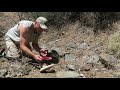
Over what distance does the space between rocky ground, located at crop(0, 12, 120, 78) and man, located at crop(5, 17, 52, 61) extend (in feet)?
0.74

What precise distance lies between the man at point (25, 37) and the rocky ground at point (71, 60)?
0.74 ft

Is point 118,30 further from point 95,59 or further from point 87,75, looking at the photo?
point 87,75

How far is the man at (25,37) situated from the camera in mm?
6338

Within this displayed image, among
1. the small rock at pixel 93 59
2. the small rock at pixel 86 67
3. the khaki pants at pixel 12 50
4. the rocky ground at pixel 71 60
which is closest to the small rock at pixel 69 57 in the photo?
the rocky ground at pixel 71 60

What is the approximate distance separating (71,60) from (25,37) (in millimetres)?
1335

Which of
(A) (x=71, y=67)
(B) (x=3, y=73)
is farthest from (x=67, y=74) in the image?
(B) (x=3, y=73)

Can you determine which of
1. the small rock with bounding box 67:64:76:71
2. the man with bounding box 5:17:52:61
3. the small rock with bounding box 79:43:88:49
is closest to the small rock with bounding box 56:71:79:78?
the small rock with bounding box 67:64:76:71

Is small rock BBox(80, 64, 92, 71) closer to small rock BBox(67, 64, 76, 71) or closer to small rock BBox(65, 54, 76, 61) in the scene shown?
small rock BBox(67, 64, 76, 71)

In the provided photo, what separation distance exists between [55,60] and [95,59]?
88 centimetres

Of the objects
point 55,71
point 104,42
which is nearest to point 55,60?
point 55,71

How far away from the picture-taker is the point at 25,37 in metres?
6.37

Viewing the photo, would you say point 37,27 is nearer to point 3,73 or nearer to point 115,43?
Result: point 3,73

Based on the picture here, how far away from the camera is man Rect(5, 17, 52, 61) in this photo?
6.34m

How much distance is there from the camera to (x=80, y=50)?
767 centimetres
